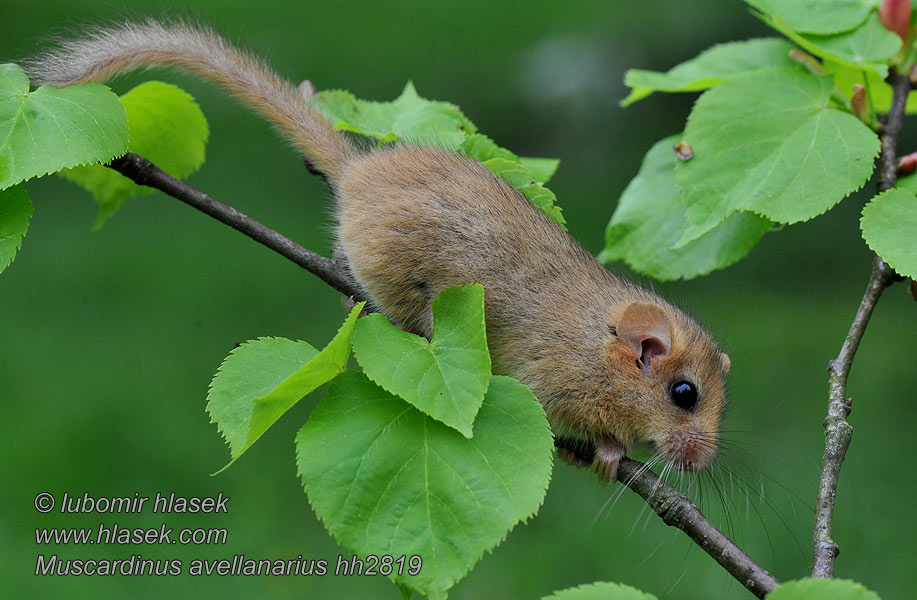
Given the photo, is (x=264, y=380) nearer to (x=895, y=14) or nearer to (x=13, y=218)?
(x=13, y=218)

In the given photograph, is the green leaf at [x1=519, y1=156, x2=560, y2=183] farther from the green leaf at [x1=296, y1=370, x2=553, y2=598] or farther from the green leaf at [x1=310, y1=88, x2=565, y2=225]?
the green leaf at [x1=296, y1=370, x2=553, y2=598]

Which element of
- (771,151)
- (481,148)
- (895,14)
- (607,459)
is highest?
(895,14)

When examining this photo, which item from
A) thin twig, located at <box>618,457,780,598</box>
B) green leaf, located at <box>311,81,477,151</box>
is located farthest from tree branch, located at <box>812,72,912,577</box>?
green leaf, located at <box>311,81,477,151</box>

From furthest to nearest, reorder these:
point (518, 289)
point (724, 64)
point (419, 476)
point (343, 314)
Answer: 1. point (343, 314)
2. point (724, 64)
3. point (518, 289)
4. point (419, 476)

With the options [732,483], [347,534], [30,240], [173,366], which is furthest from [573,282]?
[30,240]

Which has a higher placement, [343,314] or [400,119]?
[400,119]

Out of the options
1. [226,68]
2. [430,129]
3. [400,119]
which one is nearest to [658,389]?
[430,129]

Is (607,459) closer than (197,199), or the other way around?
(197,199)

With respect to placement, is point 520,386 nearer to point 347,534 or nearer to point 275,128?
point 347,534
